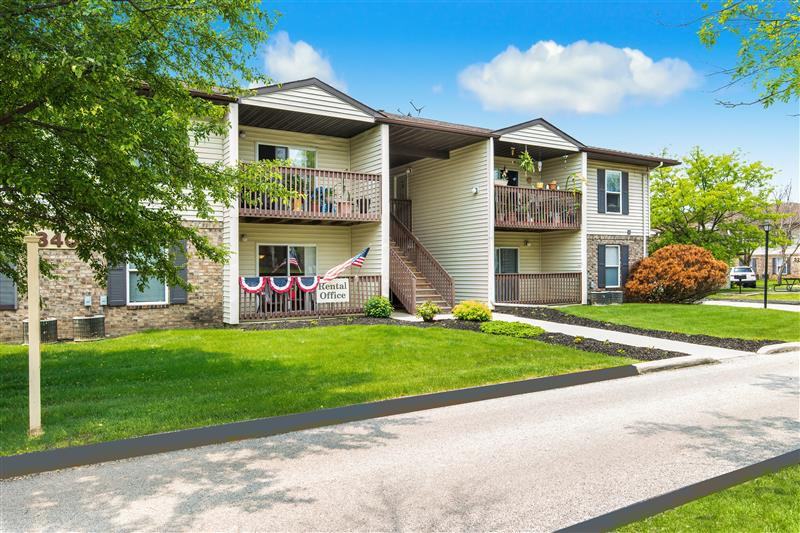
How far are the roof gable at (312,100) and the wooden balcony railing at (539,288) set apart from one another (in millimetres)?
7747

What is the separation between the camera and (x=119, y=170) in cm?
636

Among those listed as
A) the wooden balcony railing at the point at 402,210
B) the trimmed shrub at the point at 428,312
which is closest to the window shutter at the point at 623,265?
the wooden balcony railing at the point at 402,210

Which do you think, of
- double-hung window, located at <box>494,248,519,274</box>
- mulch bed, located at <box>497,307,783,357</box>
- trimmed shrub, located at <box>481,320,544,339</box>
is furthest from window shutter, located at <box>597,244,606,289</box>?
trimmed shrub, located at <box>481,320,544,339</box>

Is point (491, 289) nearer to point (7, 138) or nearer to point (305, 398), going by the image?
point (305, 398)

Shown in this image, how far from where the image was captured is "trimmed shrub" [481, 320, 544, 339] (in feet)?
43.8

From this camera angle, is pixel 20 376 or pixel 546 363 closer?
pixel 20 376

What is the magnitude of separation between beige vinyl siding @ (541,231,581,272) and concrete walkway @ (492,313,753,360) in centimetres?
657

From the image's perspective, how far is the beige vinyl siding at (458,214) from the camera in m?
19.4

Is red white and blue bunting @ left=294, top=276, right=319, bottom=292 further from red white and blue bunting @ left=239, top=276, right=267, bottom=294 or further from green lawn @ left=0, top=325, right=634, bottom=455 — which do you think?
green lawn @ left=0, top=325, right=634, bottom=455

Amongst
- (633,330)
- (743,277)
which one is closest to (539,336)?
(633,330)

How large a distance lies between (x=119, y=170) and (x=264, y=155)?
461 inches

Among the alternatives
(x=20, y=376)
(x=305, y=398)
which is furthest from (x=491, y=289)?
(x=20, y=376)

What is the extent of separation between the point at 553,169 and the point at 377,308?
1101 cm

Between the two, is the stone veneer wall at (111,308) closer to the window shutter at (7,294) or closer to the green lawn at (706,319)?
the window shutter at (7,294)
